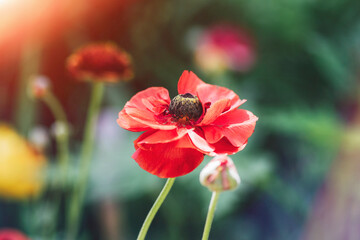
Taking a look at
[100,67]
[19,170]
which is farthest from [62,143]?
[100,67]

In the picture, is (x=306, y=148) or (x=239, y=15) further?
(x=239, y=15)

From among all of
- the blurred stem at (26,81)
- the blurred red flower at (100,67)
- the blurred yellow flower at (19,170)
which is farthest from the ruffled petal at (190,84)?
the blurred stem at (26,81)

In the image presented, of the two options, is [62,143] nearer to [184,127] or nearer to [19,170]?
[19,170]

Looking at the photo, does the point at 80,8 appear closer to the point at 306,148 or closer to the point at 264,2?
the point at 264,2

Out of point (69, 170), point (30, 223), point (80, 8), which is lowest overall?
point (30, 223)

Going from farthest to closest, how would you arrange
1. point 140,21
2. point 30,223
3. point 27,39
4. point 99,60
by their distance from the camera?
1. point 140,21
2. point 27,39
3. point 30,223
4. point 99,60

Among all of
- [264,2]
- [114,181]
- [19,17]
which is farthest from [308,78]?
[19,17]

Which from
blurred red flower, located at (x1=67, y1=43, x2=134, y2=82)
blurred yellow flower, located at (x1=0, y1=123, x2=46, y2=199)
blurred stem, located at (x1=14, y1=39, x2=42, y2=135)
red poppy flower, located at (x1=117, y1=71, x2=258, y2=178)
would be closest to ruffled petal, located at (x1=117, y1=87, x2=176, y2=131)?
red poppy flower, located at (x1=117, y1=71, x2=258, y2=178)
